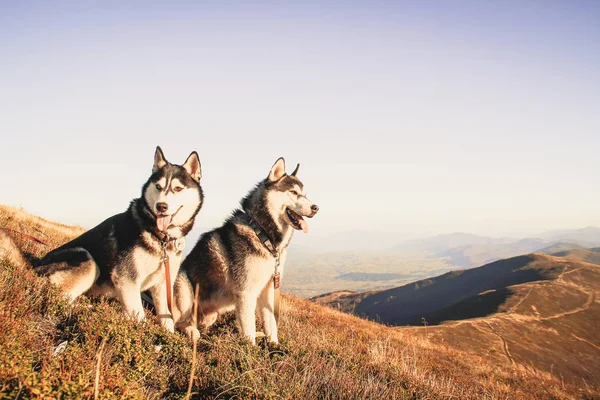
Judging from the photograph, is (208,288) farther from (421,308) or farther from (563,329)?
(421,308)

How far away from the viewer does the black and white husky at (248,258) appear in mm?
5930

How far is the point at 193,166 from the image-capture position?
603cm

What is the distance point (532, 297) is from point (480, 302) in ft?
32.9

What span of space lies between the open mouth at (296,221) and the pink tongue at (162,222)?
223 centimetres

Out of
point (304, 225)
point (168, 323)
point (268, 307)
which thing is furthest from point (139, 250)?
point (304, 225)

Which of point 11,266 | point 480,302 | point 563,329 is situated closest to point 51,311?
point 11,266

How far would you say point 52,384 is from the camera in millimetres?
2615

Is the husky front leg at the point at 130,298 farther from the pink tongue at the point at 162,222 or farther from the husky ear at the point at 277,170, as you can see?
the husky ear at the point at 277,170

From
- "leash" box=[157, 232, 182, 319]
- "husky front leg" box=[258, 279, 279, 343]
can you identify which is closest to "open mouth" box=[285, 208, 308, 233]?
"husky front leg" box=[258, 279, 279, 343]

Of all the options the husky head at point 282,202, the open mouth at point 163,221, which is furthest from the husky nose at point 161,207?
the husky head at point 282,202

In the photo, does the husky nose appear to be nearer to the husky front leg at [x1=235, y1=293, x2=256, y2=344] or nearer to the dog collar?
the dog collar

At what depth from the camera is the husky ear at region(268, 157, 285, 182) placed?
22.2 feet

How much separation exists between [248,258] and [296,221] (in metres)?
1.20

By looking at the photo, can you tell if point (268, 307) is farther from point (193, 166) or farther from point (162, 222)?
point (193, 166)
